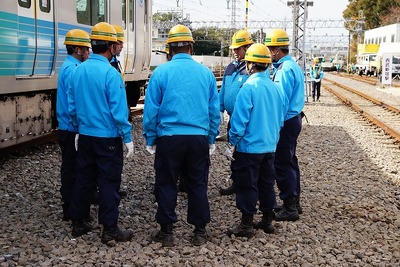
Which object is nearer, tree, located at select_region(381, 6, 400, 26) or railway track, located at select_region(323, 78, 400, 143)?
railway track, located at select_region(323, 78, 400, 143)

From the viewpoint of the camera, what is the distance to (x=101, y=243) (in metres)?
4.96

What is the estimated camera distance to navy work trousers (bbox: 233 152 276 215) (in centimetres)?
504

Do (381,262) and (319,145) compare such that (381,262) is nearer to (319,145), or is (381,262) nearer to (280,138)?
(280,138)

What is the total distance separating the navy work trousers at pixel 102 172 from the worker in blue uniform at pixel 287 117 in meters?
1.80

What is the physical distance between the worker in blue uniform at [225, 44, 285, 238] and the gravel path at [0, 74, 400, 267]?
0.40 metres

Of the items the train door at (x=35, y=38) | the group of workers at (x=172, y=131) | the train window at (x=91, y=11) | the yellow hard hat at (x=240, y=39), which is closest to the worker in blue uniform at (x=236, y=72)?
the yellow hard hat at (x=240, y=39)

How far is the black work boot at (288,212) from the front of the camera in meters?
5.73

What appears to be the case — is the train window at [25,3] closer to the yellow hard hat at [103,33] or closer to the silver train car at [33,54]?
the silver train car at [33,54]

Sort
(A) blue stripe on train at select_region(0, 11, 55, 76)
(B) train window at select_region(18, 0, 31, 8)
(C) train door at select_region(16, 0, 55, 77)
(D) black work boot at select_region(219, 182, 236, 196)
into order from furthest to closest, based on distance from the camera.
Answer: (C) train door at select_region(16, 0, 55, 77), (B) train window at select_region(18, 0, 31, 8), (A) blue stripe on train at select_region(0, 11, 55, 76), (D) black work boot at select_region(219, 182, 236, 196)

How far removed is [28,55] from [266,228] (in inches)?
182

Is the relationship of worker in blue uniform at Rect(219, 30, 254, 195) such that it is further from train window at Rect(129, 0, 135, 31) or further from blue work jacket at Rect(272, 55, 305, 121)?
train window at Rect(129, 0, 135, 31)

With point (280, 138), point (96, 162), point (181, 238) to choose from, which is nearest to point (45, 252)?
point (96, 162)

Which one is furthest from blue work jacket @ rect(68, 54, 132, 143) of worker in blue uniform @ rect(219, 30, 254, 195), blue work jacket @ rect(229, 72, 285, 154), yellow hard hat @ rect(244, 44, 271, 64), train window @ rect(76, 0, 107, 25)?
train window @ rect(76, 0, 107, 25)

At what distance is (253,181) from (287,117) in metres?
0.96
